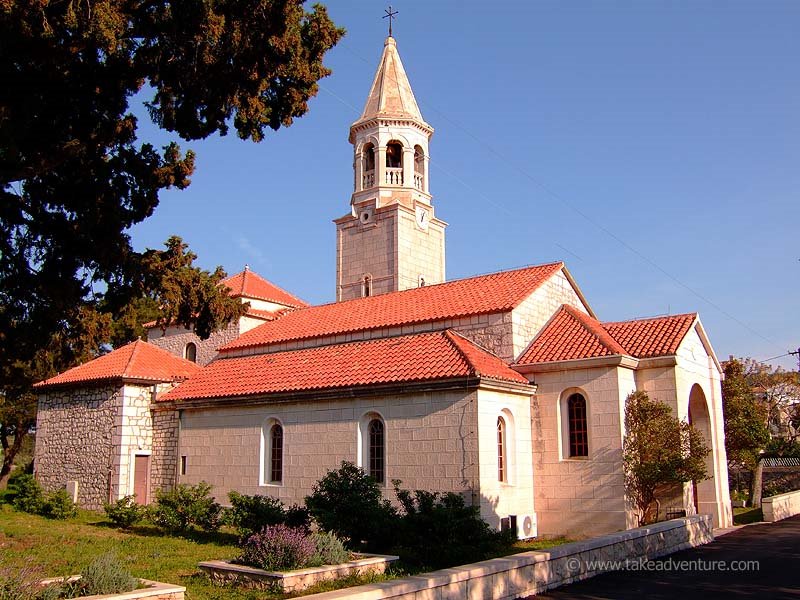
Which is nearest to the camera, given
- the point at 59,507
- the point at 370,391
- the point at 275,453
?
the point at 370,391

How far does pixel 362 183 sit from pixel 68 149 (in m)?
20.9

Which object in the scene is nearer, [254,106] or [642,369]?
[254,106]

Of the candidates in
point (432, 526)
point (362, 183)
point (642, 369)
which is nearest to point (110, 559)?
point (432, 526)

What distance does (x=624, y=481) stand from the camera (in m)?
19.3

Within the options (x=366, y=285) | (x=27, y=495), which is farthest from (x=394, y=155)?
(x=27, y=495)

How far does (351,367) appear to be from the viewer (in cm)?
2189

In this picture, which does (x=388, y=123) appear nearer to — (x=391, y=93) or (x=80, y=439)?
(x=391, y=93)

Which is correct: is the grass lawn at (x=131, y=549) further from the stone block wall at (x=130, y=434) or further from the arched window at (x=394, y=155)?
the arched window at (x=394, y=155)

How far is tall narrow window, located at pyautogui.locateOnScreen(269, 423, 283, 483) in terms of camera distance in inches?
885

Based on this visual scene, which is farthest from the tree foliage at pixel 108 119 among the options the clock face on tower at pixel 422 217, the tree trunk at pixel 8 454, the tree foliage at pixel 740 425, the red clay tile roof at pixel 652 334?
the tree trunk at pixel 8 454

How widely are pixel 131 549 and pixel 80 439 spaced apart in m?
10.9

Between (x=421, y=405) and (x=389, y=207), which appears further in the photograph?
(x=389, y=207)

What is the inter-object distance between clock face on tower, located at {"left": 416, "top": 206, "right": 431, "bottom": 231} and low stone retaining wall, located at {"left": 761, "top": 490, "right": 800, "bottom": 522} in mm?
17627

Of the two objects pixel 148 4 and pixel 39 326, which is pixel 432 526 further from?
pixel 148 4
